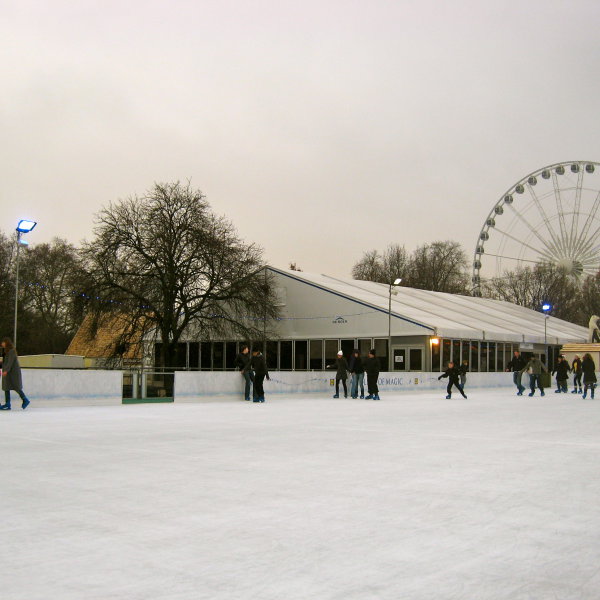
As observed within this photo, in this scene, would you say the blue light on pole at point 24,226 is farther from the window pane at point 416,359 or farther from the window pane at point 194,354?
the window pane at point 194,354

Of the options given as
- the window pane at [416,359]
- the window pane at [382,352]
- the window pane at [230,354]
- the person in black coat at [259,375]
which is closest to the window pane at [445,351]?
the window pane at [416,359]

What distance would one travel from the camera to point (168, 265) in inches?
1651

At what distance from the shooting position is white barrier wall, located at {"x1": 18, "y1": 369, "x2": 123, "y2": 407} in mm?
19078

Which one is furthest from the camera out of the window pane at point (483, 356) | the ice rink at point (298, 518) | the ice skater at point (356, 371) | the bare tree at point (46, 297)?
the bare tree at point (46, 297)

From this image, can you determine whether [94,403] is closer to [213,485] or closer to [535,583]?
[213,485]

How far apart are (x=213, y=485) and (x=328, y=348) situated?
39.6m

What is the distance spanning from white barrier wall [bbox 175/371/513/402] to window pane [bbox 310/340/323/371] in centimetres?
1086

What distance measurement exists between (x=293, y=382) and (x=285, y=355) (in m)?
21.0

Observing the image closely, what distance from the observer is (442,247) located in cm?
8562

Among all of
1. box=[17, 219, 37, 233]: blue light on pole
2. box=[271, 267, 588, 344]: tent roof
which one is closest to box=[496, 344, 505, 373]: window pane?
box=[271, 267, 588, 344]: tent roof

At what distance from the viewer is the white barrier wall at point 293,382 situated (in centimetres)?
2358

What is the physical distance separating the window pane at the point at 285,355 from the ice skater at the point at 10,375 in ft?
103

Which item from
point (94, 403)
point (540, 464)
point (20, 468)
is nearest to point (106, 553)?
point (20, 468)

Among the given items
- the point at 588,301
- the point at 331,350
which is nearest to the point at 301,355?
the point at 331,350
